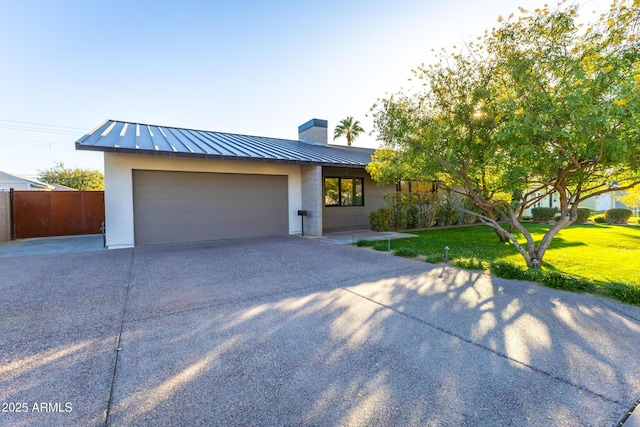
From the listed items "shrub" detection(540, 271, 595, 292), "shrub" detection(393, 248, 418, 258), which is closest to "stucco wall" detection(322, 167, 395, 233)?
"shrub" detection(393, 248, 418, 258)

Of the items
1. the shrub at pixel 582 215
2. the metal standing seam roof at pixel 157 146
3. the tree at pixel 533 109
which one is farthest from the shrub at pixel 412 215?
the shrub at pixel 582 215

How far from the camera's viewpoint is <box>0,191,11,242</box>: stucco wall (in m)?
10.1

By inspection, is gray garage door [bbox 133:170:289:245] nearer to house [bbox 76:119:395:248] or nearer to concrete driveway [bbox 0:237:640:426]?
house [bbox 76:119:395:248]

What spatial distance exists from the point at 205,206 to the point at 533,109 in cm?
918

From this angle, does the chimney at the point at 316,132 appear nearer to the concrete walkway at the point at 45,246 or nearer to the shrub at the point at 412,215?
the shrub at the point at 412,215

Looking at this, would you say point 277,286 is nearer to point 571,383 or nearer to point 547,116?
point 571,383

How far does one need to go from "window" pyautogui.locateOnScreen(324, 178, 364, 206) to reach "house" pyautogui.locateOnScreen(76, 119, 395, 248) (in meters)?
0.14

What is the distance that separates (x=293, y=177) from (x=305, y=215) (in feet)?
5.25

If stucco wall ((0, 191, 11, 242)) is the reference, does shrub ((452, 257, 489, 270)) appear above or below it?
below

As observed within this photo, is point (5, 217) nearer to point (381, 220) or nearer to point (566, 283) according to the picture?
point (381, 220)

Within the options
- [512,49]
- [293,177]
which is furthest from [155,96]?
[512,49]

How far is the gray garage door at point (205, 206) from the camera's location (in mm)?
9047

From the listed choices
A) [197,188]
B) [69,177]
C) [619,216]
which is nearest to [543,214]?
[619,216]

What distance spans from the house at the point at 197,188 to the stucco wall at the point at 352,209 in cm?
10
